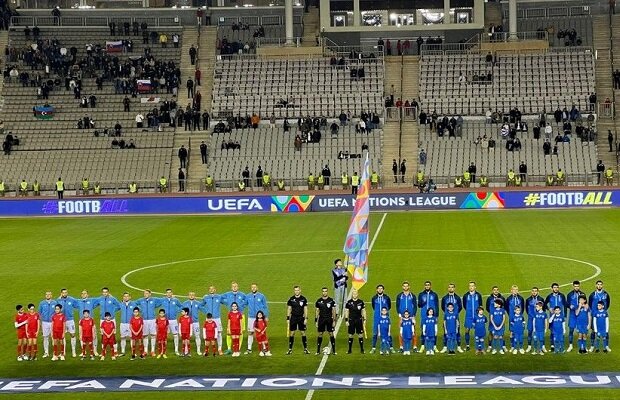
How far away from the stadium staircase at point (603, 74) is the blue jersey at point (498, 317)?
51484 mm

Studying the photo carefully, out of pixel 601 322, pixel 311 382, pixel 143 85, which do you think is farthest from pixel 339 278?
pixel 143 85

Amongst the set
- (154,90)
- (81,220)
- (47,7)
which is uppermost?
(47,7)

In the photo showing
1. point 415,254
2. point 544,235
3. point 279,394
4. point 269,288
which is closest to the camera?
point 279,394

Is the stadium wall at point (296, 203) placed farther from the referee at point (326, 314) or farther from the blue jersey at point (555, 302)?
the referee at point (326, 314)

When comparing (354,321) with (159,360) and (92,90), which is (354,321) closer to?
(159,360)

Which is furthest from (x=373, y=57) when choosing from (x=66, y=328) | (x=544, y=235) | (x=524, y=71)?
(x=66, y=328)

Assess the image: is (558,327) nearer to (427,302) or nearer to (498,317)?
(498,317)

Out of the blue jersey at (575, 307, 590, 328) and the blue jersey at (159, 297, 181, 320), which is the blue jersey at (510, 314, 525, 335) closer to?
the blue jersey at (575, 307, 590, 328)

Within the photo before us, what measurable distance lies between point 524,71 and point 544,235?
36.8 m

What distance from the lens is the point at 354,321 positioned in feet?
86.4

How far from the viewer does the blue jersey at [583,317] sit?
25953 mm

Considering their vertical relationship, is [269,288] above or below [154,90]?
below

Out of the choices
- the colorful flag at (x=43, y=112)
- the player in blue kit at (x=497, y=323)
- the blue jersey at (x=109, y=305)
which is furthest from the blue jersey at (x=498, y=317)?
the colorful flag at (x=43, y=112)

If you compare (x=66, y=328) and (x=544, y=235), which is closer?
(x=66, y=328)
